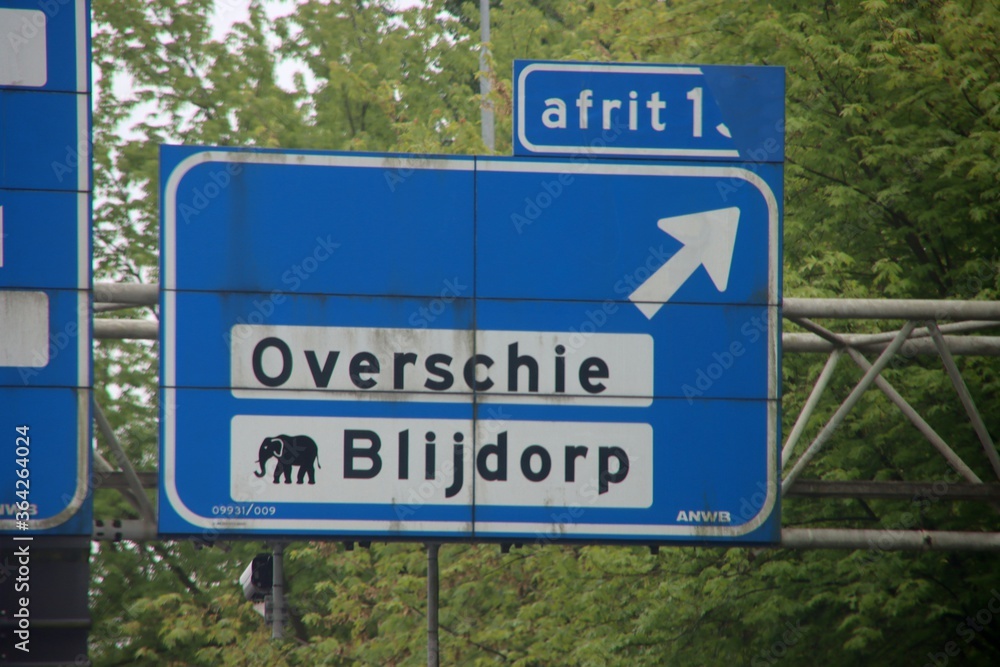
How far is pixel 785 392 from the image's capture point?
52.7ft

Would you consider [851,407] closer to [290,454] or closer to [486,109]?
[290,454]

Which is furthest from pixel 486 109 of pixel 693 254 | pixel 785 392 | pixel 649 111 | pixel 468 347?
pixel 468 347

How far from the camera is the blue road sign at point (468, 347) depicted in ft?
31.6

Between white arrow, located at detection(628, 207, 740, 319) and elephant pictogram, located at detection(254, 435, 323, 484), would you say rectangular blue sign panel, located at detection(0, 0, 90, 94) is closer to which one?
elephant pictogram, located at detection(254, 435, 323, 484)

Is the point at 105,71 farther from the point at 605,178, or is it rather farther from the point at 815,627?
the point at 605,178

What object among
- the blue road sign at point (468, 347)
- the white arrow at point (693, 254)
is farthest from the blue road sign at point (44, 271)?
the white arrow at point (693, 254)

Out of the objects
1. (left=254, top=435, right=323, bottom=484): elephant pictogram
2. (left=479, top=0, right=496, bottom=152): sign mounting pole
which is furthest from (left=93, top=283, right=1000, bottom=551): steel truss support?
(left=479, top=0, right=496, bottom=152): sign mounting pole

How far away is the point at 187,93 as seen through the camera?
24.6 meters

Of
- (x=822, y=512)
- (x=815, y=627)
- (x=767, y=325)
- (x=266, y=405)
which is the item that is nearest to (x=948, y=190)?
(x=822, y=512)

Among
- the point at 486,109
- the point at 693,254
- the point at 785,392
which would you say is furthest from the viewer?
the point at 486,109

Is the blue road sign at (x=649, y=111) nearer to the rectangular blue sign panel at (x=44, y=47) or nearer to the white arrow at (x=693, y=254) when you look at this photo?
the white arrow at (x=693, y=254)

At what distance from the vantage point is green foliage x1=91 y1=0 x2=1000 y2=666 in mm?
15312

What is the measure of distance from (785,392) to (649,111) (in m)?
6.58

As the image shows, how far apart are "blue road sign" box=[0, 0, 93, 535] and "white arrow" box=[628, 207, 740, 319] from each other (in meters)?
3.53
